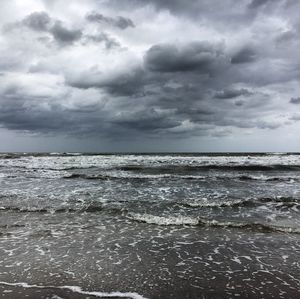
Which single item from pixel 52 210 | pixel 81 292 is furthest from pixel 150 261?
pixel 52 210

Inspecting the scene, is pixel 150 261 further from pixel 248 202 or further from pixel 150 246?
pixel 248 202

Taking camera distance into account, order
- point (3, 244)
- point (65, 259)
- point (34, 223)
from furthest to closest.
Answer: point (34, 223) < point (3, 244) < point (65, 259)

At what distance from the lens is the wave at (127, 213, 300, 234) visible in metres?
10.4

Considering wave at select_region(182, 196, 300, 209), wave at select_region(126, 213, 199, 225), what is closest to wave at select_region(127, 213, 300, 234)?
wave at select_region(126, 213, 199, 225)

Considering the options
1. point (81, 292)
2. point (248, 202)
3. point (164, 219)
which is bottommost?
point (81, 292)

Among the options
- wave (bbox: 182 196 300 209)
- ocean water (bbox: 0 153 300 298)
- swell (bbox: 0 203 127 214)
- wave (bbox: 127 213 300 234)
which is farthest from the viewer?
wave (bbox: 182 196 300 209)

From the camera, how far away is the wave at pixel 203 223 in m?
10.4

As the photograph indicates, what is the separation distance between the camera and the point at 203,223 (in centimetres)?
1119

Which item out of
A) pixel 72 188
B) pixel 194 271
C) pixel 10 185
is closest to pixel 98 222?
pixel 194 271

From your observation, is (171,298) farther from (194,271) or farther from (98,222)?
(98,222)

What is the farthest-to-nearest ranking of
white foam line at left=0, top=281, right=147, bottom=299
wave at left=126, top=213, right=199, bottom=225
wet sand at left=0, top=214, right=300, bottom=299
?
wave at left=126, top=213, right=199, bottom=225, wet sand at left=0, top=214, right=300, bottom=299, white foam line at left=0, top=281, right=147, bottom=299

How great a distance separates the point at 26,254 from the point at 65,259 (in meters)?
1.20

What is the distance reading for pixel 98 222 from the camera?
11.5 metres

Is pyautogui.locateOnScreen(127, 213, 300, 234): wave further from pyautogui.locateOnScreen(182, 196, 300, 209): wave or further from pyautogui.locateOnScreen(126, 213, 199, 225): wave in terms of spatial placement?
pyautogui.locateOnScreen(182, 196, 300, 209): wave
